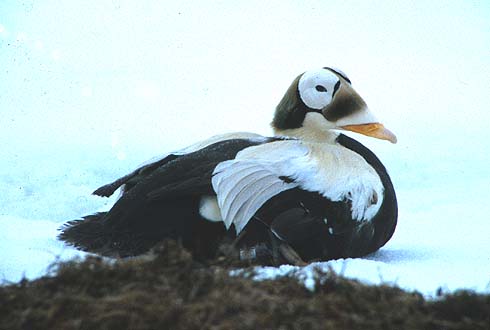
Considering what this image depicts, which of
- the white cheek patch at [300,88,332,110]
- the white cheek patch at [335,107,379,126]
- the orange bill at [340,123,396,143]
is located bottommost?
the orange bill at [340,123,396,143]

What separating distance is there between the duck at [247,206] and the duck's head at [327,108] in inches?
8.0

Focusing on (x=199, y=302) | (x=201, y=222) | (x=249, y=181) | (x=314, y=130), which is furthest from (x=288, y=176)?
(x=199, y=302)

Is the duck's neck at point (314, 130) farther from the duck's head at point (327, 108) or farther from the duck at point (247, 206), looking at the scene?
the duck at point (247, 206)

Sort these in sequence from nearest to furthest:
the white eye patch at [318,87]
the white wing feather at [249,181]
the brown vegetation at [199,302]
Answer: the brown vegetation at [199,302]
the white wing feather at [249,181]
the white eye patch at [318,87]

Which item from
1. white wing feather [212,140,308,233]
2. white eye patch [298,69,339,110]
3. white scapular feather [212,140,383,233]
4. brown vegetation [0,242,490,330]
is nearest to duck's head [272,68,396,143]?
white eye patch [298,69,339,110]

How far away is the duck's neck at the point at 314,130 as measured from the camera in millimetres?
3268

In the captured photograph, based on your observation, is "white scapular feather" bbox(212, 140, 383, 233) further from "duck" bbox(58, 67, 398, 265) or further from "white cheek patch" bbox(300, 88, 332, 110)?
"white cheek patch" bbox(300, 88, 332, 110)

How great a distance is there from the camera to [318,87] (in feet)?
10.6

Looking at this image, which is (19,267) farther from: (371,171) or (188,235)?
(371,171)

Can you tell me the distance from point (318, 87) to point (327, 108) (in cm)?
8

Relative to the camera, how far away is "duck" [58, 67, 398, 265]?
281 cm

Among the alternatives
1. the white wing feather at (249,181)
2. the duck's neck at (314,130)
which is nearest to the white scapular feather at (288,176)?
the white wing feather at (249,181)

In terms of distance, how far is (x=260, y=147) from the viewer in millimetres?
2973

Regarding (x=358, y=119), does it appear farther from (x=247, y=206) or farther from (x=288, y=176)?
(x=247, y=206)
